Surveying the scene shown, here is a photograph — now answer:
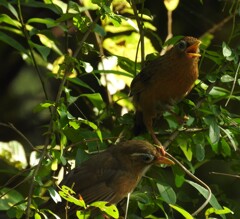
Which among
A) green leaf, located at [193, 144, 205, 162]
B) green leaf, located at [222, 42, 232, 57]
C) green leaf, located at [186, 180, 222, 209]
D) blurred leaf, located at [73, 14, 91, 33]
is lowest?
green leaf, located at [186, 180, 222, 209]

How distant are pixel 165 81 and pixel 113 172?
750 millimetres

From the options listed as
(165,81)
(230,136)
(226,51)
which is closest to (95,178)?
(230,136)

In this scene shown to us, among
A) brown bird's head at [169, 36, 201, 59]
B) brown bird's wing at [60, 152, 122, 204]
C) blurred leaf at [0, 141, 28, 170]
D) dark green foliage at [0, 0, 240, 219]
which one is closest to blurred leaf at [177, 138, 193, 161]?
dark green foliage at [0, 0, 240, 219]

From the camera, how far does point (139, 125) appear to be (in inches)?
197

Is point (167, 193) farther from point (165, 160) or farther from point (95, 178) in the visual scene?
point (95, 178)

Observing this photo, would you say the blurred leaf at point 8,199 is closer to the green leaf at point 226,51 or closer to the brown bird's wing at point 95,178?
the brown bird's wing at point 95,178

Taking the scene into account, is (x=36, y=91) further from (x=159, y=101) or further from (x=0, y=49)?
(x=159, y=101)

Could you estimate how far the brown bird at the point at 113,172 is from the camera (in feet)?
15.2

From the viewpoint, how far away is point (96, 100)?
14.9ft

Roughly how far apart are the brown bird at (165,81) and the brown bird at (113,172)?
0.22 metres

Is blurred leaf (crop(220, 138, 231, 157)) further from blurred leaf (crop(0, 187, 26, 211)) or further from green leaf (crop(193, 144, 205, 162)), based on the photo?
blurred leaf (crop(0, 187, 26, 211))

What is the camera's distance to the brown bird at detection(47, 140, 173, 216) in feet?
15.2

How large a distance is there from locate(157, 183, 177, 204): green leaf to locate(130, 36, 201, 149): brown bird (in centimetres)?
51

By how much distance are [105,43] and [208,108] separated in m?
1.66
